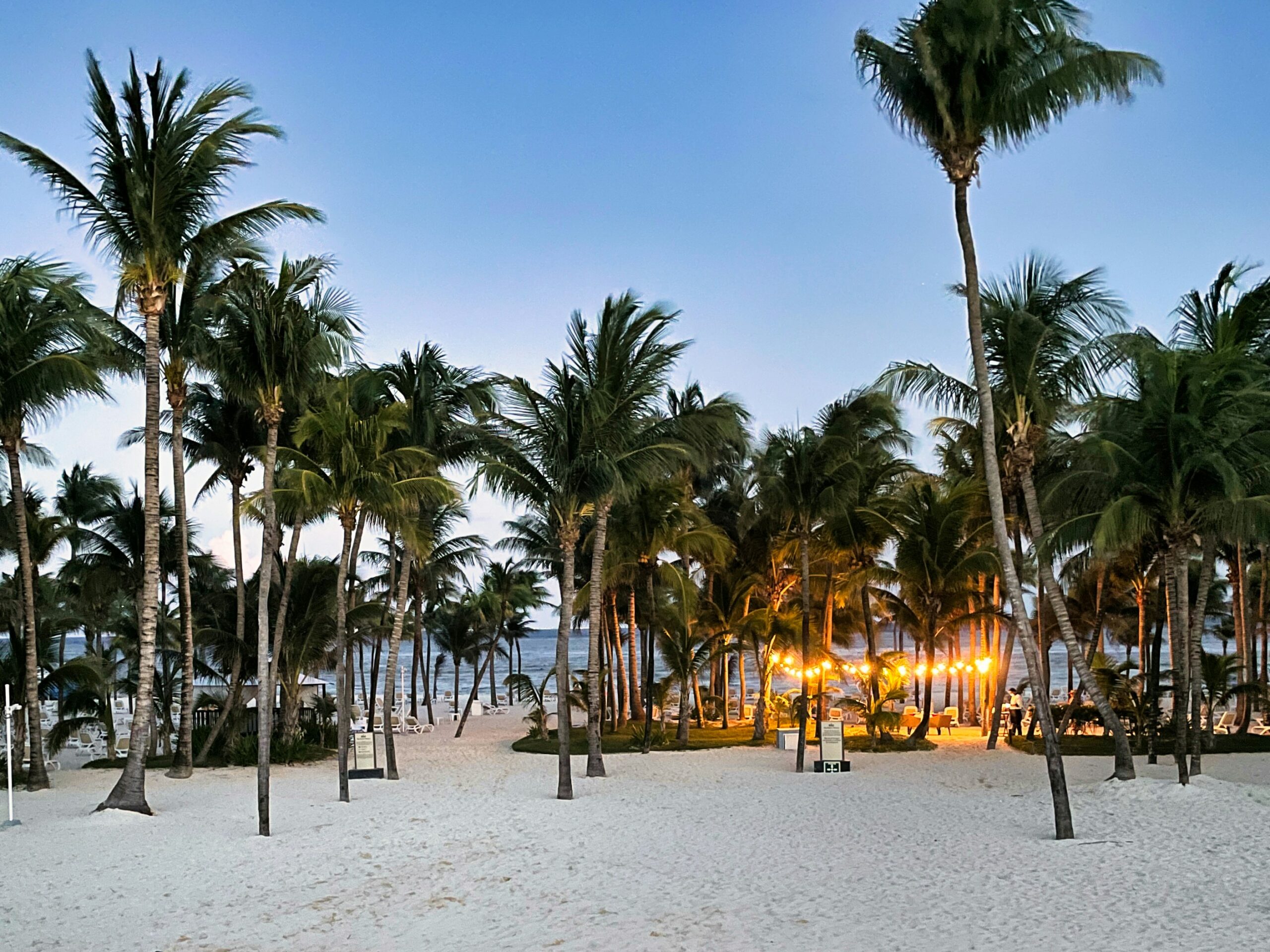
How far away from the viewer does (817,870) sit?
10.3 meters

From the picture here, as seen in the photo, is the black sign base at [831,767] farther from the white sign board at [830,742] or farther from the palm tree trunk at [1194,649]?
the palm tree trunk at [1194,649]

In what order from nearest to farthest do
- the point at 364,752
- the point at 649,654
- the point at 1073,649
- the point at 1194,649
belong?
1. the point at 1073,649
2. the point at 1194,649
3. the point at 364,752
4. the point at 649,654

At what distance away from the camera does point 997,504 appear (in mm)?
12281

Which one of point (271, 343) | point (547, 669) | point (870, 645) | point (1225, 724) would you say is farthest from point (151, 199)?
point (547, 669)

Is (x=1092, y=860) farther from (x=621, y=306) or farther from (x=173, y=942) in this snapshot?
(x=621, y=306)

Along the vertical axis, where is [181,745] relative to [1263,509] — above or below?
below

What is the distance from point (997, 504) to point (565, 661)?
7491mm

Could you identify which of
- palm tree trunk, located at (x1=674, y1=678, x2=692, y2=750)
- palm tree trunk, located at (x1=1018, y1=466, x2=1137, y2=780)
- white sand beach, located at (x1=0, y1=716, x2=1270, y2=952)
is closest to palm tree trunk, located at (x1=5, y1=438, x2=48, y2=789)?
white sand beach, located at (x1=0, y1=716, x2=1270, y2=952)

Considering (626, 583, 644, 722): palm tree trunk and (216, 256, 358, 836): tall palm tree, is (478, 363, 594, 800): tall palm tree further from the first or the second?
(626, 583, 644, 722): palm tree trunk

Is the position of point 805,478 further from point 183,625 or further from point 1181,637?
point 183,625

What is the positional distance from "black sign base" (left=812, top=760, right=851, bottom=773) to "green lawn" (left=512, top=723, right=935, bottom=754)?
93.1 inches

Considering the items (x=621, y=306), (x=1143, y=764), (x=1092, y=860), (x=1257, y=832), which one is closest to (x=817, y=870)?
(x=1092, y=860)

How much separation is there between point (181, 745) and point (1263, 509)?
717 inches

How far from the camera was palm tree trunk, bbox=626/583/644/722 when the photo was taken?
2555 cm
